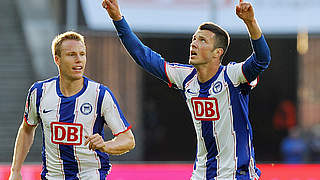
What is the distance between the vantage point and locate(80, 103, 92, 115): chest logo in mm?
5266

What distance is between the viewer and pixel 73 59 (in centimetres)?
529

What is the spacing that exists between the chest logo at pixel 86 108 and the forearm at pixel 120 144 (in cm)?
35

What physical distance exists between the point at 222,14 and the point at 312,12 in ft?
5.98

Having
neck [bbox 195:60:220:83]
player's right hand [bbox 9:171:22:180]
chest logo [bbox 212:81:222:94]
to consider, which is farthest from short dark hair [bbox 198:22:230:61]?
player's right hand [bbox 9:171:22:180]

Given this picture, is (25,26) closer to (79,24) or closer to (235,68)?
(79,24)

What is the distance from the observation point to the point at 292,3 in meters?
13.7

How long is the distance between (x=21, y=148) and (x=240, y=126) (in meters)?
1.75

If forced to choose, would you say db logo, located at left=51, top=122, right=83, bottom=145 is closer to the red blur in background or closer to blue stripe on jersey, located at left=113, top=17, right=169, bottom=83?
blue stripe on jersey, located at left=113, top=17, right=169, bottom=83

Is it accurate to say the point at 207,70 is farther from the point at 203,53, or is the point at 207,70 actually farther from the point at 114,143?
the point at 114,143

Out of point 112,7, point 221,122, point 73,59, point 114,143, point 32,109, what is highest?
point 112,7

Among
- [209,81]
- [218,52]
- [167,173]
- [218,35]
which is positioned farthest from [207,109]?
[167,173]

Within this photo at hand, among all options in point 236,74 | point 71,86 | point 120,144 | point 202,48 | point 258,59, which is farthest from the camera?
point 71,86

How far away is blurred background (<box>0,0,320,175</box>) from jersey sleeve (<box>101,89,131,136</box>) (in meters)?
7.54

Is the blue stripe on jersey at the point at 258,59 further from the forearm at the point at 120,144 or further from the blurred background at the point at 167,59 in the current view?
the blurred background at the point at 167,59
